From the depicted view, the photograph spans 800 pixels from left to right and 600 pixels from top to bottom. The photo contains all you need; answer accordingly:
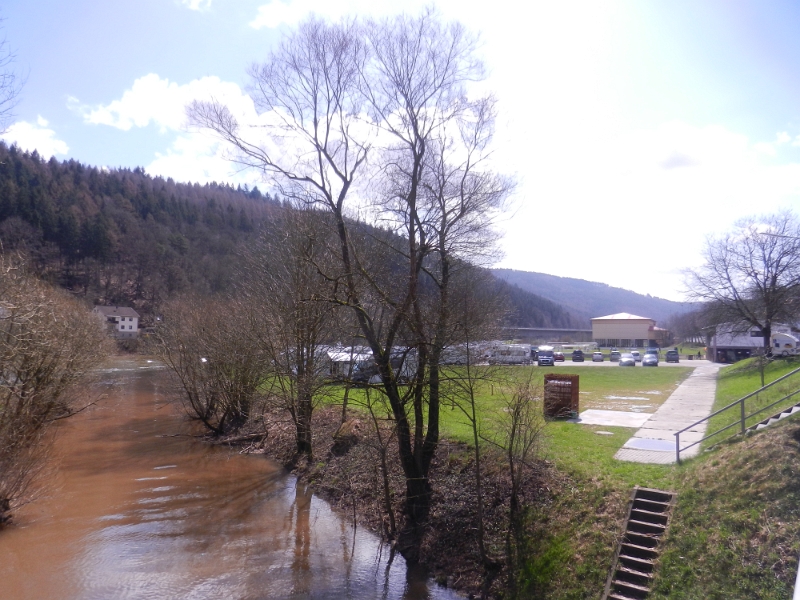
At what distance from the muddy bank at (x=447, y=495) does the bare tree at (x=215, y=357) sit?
16.3 feet

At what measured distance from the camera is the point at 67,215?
8425cm

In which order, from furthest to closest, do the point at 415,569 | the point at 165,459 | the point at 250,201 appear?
the point at 250,201
the point at 165,459
the point at 415,569

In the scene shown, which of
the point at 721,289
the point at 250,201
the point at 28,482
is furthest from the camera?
the point at 250,201

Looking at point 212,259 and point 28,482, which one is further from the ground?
point 212,259

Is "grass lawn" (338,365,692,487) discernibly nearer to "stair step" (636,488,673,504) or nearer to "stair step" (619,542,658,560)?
"stair step" (636,488,673,504)

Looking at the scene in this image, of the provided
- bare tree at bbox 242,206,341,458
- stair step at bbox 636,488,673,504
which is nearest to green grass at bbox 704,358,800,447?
stair step at bbox 636,488,673,504

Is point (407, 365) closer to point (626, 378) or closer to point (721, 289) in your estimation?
point (626, 378)

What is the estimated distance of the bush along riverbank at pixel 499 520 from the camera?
38.4 ft

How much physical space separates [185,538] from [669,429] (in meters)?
14.6

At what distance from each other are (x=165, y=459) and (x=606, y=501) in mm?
18213

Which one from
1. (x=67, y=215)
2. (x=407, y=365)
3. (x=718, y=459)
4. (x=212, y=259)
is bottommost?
(x=718, y=459)

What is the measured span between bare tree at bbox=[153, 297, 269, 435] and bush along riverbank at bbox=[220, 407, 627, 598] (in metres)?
7.77

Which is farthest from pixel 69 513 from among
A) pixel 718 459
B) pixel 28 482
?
pixel 718 459

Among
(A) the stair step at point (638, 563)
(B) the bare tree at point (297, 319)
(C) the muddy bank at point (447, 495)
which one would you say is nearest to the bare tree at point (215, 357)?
(B) the bare tree at point (297, 319)
